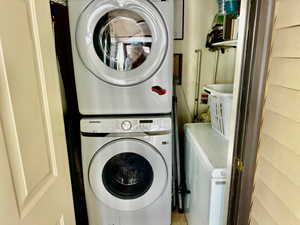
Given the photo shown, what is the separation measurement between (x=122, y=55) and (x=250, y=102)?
956 millimetres

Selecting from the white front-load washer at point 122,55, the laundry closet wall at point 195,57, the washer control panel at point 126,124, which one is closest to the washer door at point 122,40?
the white front-load washer at point 122,55

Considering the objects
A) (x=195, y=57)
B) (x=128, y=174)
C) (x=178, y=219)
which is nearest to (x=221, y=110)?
(x=195, y=57)

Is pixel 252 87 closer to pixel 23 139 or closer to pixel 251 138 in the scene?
pixel 251 138

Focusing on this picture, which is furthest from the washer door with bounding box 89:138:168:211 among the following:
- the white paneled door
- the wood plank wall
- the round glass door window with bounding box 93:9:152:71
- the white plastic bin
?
the wood plank wall

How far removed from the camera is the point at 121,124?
1.50 meters

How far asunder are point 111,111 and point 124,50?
438mm

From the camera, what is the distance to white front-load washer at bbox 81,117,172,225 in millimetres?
1512

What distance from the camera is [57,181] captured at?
0.80 meters

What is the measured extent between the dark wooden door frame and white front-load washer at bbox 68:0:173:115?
72 centimetres

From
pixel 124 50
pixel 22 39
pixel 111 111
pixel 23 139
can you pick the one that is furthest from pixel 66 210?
pixel 124 50

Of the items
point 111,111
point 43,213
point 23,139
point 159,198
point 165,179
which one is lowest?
point 159,198

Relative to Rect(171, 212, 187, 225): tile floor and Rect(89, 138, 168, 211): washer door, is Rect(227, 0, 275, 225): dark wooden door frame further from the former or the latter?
Rect(171, 212, 187, 225): tile floor

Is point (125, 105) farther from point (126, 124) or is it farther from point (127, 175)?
point (127, 175)

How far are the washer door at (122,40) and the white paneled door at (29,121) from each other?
25.2 inches
